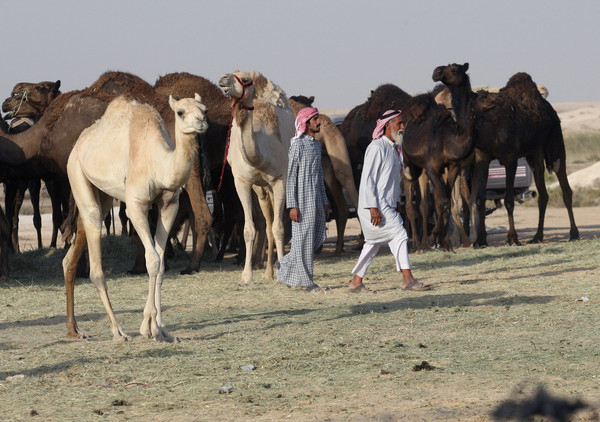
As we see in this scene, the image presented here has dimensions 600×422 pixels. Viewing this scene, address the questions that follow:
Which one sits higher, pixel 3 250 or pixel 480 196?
pixel 480 196

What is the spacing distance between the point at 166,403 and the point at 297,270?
4.88 m

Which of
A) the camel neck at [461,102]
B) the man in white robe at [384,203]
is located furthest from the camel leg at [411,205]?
the man in white robe at [384,203]

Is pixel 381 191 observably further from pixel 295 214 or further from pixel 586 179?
pixel 586 179

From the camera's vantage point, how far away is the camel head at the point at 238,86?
9.93 metres

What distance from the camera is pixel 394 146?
1032cm

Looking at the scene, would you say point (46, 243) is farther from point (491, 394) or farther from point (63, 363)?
point (491, 394)

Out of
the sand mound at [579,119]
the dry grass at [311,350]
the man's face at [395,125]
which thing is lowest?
the dry grass at [311,350]

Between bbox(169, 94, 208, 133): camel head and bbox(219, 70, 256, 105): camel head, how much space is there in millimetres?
2534

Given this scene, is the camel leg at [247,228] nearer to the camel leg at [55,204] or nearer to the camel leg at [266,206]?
the camel leg at [266,206]

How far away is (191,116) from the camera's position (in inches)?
285

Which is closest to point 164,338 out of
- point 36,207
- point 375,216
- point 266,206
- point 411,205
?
point 375,216

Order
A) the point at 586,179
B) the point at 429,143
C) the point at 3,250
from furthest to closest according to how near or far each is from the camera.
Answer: the point at 586,179
the point at 429,143
the point at 3,250

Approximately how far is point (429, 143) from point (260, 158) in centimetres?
415

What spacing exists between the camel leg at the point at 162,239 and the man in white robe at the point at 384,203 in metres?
2.71
